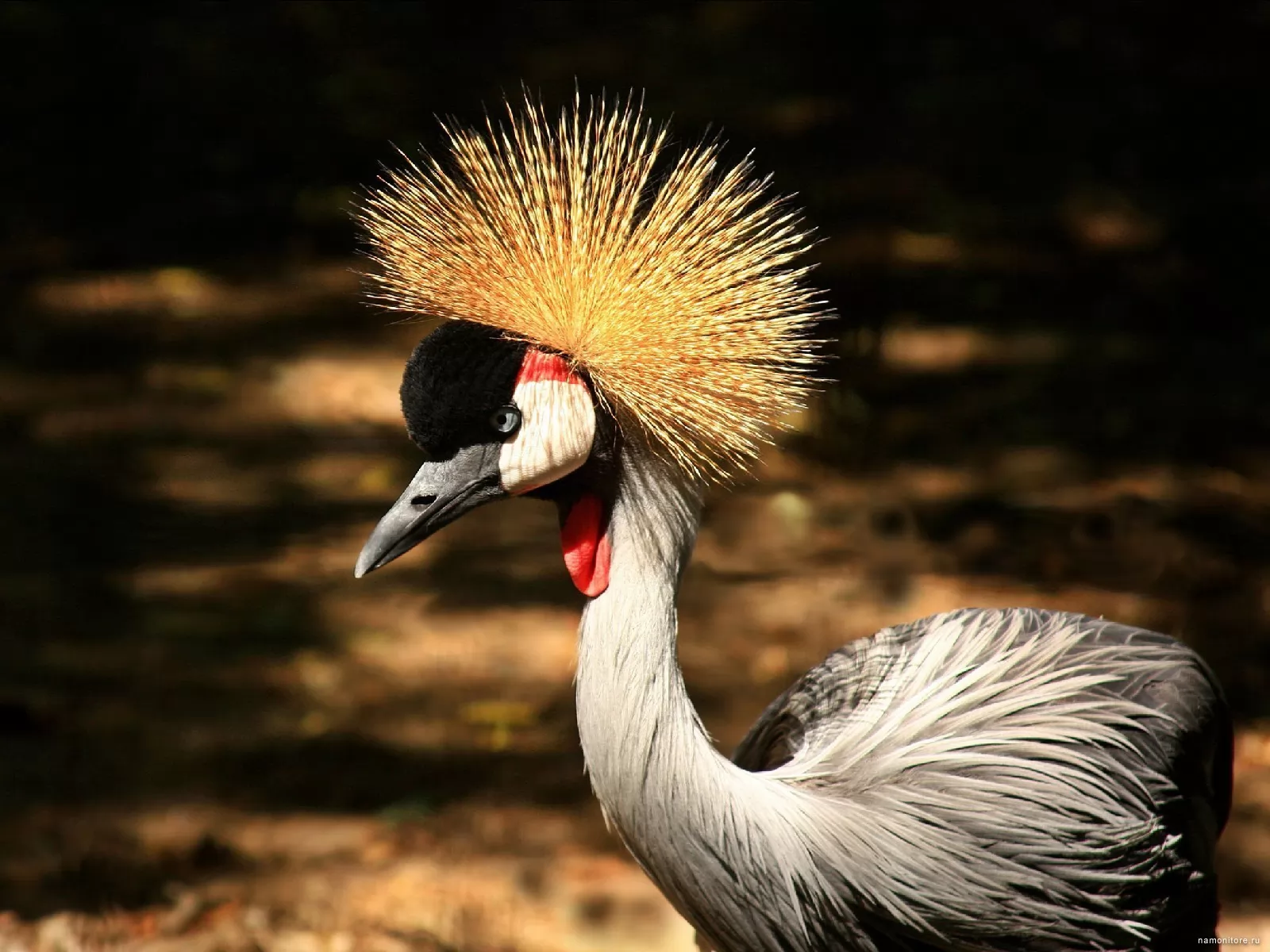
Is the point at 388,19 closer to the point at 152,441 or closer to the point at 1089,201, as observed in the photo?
the point at 152,441

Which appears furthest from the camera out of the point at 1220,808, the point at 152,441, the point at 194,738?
the point at 152,441

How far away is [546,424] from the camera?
134 cm

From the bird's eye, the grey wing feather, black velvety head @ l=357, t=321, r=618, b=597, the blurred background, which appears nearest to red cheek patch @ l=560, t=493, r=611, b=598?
black velvety head @ l=357, t=321, r=618, b=597

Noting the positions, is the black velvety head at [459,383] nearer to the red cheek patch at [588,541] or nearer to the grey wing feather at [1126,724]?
the red cheek patch at [588,541]

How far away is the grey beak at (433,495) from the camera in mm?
1367

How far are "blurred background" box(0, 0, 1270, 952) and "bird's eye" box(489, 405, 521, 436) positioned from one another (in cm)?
101

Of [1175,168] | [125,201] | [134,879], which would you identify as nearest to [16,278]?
[125,201]

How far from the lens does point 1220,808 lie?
1.80m

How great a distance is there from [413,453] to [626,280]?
211 centimetres

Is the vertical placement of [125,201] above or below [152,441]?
above

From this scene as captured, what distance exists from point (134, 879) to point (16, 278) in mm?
2221

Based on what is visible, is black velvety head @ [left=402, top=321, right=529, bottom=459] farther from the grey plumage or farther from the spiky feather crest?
the grey plumage

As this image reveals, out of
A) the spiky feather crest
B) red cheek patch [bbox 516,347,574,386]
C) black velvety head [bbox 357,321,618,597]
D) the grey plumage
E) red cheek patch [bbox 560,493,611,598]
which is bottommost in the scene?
the grey plumage

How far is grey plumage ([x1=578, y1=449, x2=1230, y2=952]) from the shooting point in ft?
4.51
